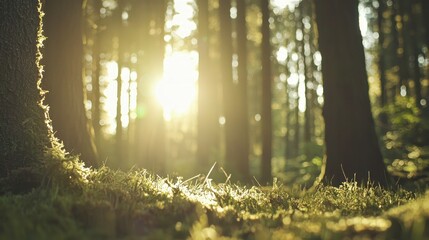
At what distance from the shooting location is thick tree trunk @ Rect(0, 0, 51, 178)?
5.64 m

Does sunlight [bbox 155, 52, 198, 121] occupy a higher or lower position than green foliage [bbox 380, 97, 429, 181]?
higher

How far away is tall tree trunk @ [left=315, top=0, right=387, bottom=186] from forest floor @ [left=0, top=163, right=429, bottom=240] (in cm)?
289

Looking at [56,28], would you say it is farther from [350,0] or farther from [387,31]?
[387,31]

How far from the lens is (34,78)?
6.07 metres

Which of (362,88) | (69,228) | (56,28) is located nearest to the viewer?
(69,228)

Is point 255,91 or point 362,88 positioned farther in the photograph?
point 255,91

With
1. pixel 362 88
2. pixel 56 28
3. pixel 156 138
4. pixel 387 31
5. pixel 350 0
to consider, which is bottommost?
pixel 156 138

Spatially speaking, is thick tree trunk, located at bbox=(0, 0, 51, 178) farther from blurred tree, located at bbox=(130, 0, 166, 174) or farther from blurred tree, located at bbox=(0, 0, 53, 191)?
blurred tree, located at bbox=(130, 0, 166, 174)

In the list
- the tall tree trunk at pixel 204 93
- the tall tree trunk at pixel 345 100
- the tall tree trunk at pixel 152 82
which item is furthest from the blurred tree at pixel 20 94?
the tall tree trunk at pixel 204 93

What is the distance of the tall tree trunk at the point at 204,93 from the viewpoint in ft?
71.3

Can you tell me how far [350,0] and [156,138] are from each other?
9.59 m

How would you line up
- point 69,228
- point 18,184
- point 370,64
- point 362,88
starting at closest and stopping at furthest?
1. point 69,228
2. point 18,184
3. point 362,88
4. point 370,64

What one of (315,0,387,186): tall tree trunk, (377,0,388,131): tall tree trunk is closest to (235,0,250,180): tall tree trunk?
(315,0,387,186): tall tree trunk

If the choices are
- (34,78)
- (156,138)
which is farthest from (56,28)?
(156,138)
